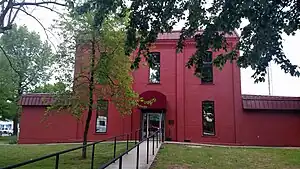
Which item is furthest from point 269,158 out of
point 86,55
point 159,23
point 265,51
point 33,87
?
point 33,87

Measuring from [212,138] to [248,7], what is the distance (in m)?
14.8

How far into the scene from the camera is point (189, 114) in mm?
20531

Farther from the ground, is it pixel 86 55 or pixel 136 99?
pixel 86 55

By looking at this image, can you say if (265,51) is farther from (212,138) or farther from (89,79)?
(212,138)

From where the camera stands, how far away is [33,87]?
124ft

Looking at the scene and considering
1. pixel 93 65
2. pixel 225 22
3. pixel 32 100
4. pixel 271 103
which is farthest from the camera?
pixel 32 100

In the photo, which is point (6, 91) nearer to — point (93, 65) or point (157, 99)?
point (157, 99)

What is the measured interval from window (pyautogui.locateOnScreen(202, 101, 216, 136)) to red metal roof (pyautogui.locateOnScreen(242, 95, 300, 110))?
7.11 ft

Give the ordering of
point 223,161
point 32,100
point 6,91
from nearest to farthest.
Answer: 1. point 223,161
2. point 32,100
3. point 6,91

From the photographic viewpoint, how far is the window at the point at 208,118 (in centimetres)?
2042

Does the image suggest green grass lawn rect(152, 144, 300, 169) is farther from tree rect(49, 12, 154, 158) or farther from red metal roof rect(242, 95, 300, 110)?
red metal roof rect(242, 95, 300, 110)

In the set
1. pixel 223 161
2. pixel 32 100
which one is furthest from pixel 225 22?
pixel 32 100

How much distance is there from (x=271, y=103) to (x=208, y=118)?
420 centimetres

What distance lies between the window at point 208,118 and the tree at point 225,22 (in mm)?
11647
